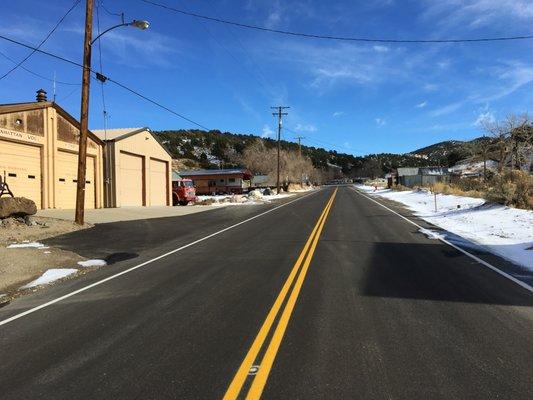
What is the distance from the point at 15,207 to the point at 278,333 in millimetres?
13952

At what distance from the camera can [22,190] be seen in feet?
81.0

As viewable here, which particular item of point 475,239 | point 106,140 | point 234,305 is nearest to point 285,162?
point 106,140

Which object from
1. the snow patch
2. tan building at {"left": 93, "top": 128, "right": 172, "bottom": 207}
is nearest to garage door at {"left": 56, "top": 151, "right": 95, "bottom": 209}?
tan building at {"left": 93, "top": 128, "right": 172, "bottom": 207}

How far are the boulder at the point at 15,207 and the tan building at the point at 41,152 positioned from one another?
7662 millimetres

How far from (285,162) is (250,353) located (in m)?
96.5

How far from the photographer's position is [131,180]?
118ft

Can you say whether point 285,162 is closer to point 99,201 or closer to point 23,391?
point 99,201

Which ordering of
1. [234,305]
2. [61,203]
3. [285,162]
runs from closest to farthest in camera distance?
[234,305] < [61,203] < [285,162]

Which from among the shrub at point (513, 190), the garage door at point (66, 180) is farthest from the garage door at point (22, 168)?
the shrub at point (513, 190)

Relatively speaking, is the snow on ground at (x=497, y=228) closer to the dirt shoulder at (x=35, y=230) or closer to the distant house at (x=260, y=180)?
the dirt shoulder at (x=35, y=230)

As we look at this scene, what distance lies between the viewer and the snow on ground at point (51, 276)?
380 inches

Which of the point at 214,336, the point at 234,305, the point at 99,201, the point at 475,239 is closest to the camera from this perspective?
the point at 214,336

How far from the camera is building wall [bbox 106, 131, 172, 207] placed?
33.0 meters

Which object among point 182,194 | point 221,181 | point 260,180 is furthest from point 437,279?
point 260,180
